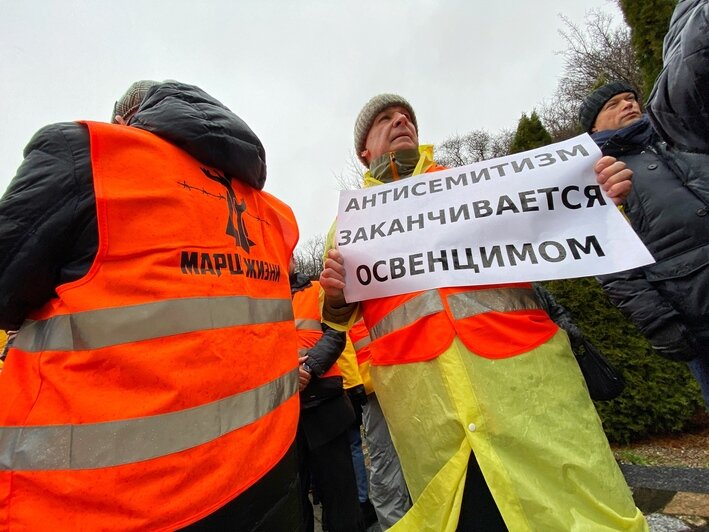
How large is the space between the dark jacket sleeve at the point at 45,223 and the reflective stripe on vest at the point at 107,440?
311 millimetres

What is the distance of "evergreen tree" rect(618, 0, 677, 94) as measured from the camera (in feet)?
25.7

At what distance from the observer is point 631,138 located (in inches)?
87.2

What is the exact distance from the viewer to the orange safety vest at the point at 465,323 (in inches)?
50.2

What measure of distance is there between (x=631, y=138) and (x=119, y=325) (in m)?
2.61

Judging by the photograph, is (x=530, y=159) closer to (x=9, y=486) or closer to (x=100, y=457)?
(x=100, y=457)

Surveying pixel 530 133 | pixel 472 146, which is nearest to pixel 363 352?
pixel 530 133

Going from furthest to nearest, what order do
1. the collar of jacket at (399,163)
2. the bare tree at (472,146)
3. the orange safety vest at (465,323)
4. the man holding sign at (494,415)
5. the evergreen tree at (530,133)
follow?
the bare tree at (472,146) → the evergreen tree at (530,133) → the collar of jacket at (399,163) → the orange safety vest at (465,323) → the man holding sign at (494,415)

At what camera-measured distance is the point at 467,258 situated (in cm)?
144

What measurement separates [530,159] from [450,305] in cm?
70

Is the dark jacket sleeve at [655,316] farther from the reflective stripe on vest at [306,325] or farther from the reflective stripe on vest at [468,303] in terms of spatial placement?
the reflective stripe on vest at [306,325]

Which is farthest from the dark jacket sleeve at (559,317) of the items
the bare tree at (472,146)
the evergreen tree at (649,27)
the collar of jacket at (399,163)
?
the bare tree at (472,146)

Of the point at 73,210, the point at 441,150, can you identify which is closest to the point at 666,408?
the point at 73,210

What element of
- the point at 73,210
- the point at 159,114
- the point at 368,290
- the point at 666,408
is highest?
the point at 159,114

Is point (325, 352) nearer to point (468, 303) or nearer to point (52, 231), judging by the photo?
point (468, 303)
